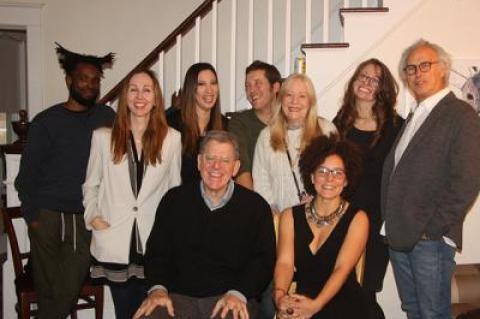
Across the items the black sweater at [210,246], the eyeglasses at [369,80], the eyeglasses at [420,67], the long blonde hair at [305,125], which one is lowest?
the black sweater at [210,246]

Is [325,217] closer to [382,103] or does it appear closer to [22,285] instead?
[382,103]

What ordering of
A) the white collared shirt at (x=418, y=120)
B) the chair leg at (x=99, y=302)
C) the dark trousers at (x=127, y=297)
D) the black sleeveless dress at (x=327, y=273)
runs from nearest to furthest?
the black sleeveless dress at (x=327, y=273)
the white collared shirt at (x=418, y=120)
the dark trousers at (x=127, y=297)
the chair leg at (x=99, y=302)

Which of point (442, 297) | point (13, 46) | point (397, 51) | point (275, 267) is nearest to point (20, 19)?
point (13, 46)

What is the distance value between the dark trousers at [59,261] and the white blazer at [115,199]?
420 millimetres

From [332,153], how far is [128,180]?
0.92 m

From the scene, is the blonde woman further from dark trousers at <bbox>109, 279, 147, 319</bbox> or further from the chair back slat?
the chair back slat

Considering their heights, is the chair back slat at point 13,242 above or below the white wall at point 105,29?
below

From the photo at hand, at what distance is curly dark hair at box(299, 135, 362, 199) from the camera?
2.31m

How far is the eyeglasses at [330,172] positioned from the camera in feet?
7.45

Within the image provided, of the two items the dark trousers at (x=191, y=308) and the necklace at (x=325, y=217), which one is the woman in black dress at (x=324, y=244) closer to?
the necklace at (x=325, y=217)

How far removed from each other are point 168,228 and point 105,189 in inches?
14.2

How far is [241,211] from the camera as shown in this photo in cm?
225

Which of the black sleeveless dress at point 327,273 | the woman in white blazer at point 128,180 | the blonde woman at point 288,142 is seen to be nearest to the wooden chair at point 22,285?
the woman in white blazer at point 128,180

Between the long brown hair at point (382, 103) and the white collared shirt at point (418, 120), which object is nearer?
the white collared shirt at point (418, 120)
